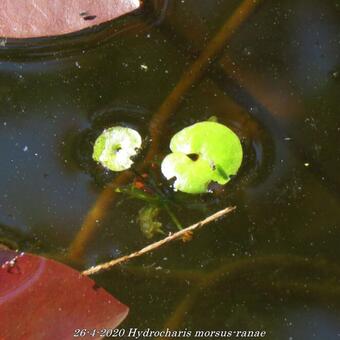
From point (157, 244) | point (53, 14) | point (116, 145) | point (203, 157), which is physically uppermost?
point (53, 14)

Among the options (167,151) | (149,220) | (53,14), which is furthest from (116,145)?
(53,14)

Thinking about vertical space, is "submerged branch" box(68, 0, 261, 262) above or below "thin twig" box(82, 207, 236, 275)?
above

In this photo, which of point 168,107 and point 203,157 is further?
point 168,107

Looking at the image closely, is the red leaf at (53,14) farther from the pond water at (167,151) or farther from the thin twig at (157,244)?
the thin twig at (157,244)

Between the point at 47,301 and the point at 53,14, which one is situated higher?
the point at 53,14

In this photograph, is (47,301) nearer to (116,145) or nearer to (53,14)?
(116,145)

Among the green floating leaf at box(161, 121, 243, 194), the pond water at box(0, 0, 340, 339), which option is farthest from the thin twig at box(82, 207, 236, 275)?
the green floating leaf at box(161, 121, 243, 194)

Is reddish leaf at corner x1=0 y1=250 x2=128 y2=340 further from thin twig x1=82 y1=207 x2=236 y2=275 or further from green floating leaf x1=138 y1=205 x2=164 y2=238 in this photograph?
green floating leaf x1=138 y1=205 x2=164 y2=238
